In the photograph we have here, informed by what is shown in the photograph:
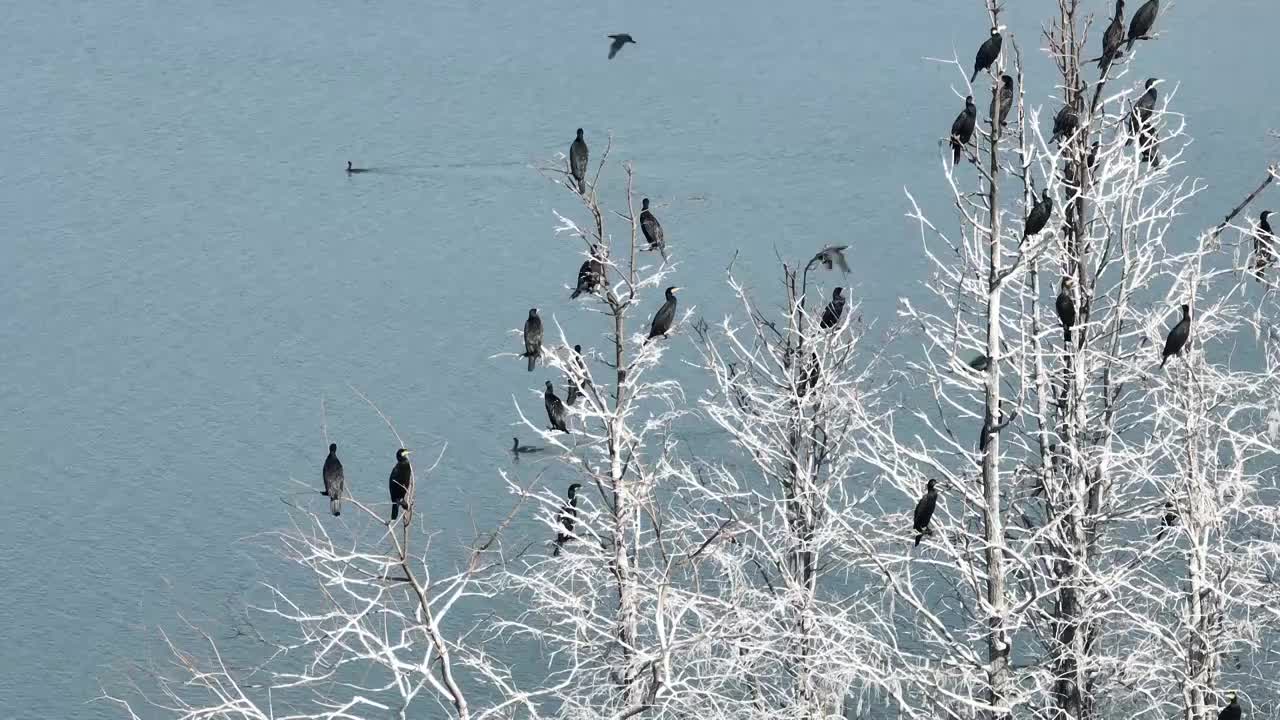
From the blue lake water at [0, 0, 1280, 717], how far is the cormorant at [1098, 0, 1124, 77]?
28.4 ft

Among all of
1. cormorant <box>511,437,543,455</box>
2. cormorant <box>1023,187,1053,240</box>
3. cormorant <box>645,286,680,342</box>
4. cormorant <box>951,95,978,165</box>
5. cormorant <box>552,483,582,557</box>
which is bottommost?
cormorant <box>511,437,543,455</box>

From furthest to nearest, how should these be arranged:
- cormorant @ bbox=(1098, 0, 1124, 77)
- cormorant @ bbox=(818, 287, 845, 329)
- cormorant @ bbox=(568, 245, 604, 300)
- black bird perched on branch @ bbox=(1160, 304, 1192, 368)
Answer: cormorant @ bbox=(818, 287, 845, 329), cormorant @ bbox=(1098, 0, 1124, 77), cormorant @ bbox=(568, 245, 604, 300), black bird perched on branch @ bbox=(1160, 304, 1192, 368)

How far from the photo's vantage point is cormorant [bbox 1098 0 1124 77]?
44.2 feet

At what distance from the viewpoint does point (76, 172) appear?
1144 inches

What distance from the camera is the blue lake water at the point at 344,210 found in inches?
800

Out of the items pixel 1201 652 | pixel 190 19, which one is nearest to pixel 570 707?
pixel 1201 652

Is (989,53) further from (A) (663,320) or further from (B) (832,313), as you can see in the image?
(B) (832,313)

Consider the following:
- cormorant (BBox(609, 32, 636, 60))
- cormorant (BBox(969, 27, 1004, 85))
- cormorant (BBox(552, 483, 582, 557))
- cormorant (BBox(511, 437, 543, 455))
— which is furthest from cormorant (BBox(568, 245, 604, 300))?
cormorant (BBox(609, 32, 636, 60))

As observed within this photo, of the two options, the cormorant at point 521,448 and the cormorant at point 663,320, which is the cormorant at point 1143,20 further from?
the cormorant at point 521,448

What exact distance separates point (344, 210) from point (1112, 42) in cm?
1580

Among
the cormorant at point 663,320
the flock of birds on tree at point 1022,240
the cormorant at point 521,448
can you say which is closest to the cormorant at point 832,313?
the flock of birds on tree at point 1022,240

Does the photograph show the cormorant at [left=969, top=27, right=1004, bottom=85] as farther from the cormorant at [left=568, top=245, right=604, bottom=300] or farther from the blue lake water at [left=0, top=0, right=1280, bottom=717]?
the blue lake water at [left=0, top=0, right=1280, bottom=717]

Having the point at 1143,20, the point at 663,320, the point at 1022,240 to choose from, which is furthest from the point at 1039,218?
the point at 1143,20

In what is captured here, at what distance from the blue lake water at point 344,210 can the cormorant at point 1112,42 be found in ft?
28.4
